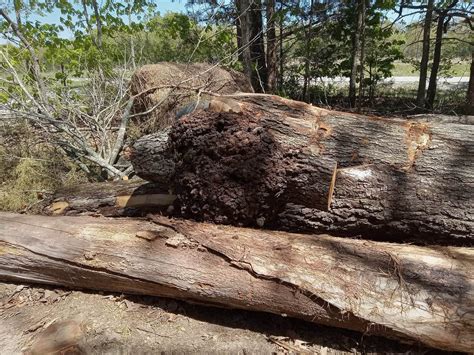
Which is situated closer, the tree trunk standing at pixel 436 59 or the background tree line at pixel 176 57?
the background tree line at pixel 176 57

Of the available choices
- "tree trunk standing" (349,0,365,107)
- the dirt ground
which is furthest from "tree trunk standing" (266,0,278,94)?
the dirt ground

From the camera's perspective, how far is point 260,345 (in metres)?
2.05

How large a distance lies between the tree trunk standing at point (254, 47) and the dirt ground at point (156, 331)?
5787 millimetres

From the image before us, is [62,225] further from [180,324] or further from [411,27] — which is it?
[411,27]

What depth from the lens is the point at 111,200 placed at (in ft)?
10.8

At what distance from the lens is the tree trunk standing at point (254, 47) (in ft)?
23.7

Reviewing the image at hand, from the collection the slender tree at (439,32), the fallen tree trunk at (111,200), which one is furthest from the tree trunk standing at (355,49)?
the fallen tree trunk at (111,200)

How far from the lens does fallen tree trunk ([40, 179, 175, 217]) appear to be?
3.11 meters

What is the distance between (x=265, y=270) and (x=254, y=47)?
7.91m

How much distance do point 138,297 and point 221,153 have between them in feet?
3.84

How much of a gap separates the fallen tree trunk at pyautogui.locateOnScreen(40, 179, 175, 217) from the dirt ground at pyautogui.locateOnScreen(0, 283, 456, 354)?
34.0 inches

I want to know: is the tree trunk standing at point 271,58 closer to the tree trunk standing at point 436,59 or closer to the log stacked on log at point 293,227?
the tree trunk standing at point 436,59

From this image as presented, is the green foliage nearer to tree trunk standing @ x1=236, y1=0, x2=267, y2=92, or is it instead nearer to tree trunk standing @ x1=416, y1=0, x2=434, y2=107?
tree trunk standing @ x1=236, y1=0, x2=267, y2=92

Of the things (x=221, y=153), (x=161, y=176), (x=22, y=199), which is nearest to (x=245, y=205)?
(x=221, y=153)
